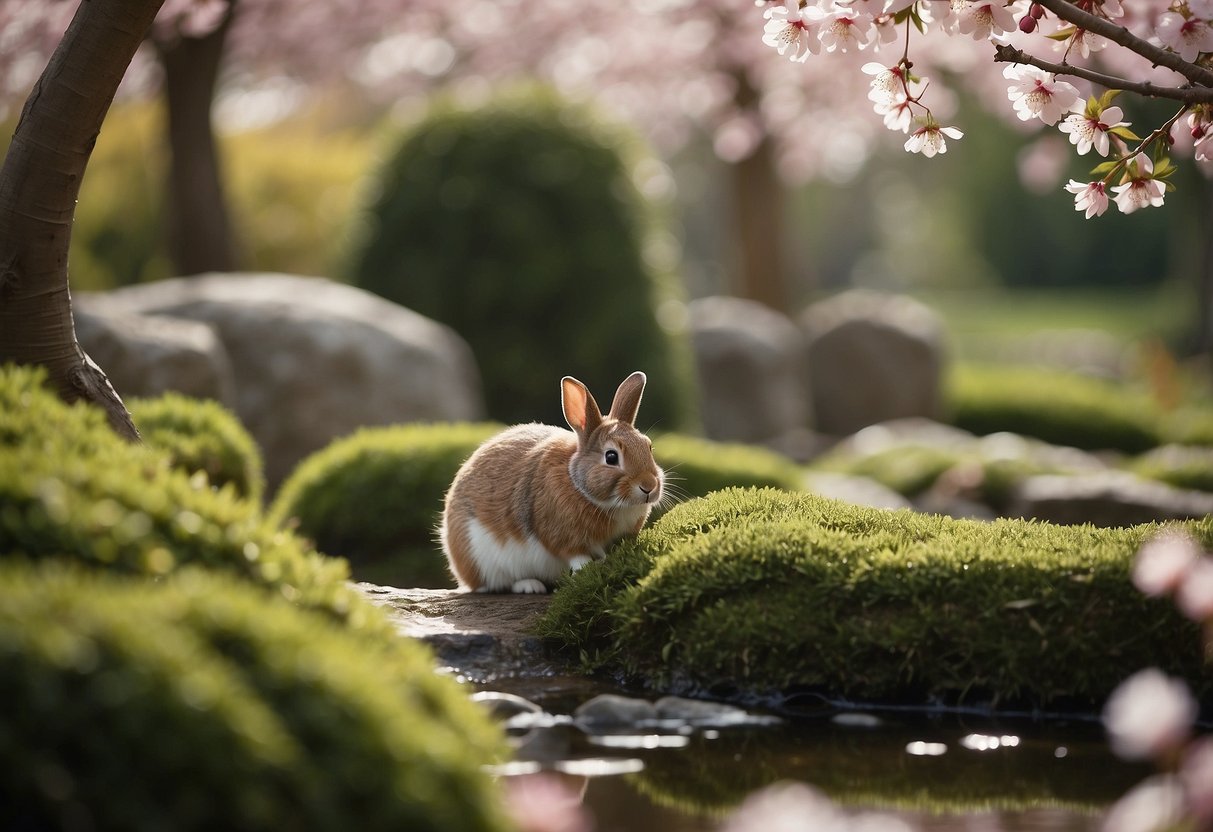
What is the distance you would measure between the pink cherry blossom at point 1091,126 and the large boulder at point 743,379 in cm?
972

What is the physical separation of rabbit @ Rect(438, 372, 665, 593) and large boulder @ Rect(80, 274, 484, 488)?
3857 millimetres

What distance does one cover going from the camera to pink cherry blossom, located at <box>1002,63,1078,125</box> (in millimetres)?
4527

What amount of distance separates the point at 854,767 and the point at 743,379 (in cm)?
1072

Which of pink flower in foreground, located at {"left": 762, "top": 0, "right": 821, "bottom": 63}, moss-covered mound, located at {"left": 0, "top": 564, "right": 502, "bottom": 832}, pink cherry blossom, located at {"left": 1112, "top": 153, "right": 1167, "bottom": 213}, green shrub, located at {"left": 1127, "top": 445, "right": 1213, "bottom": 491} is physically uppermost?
green shrub, located at {"left": 1127, "top": 445, "right": 1213, "bottom": 491}

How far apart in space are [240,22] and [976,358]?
20.2 meters

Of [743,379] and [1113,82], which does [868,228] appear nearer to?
[743,379]

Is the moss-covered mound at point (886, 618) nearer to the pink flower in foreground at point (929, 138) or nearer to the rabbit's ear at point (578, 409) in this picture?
the rabbit's ear at point (578, 409)

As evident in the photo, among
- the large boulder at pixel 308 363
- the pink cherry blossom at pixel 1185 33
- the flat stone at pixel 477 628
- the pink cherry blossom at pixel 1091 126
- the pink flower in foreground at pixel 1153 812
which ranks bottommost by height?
the flat stone at pixel 477 628

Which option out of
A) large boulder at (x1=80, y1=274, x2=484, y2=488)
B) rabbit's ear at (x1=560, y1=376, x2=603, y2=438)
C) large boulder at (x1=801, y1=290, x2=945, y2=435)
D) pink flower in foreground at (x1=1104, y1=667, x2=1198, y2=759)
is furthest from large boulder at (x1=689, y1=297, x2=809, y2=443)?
pink flower in foreground at (x1=1104, y1=667, x2=1198, y2=759)

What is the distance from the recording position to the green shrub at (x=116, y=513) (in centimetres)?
327

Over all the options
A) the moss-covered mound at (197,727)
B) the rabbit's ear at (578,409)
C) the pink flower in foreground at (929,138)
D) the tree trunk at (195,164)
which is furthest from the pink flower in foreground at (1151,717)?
the tree trunk at (195,164)

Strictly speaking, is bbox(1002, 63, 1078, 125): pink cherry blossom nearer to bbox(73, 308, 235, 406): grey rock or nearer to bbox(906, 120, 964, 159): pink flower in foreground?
bbox(906, 120, 964, 159): pink flower in foreground

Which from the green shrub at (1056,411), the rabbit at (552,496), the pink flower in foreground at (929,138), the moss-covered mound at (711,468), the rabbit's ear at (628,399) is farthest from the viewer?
the green shrub at (1056,411)

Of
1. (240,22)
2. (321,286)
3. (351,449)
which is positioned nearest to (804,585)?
(351,449)
